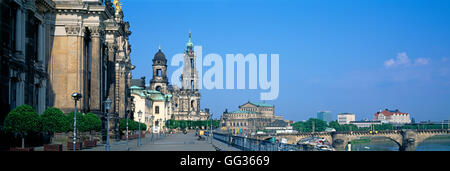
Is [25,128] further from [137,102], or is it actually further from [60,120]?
[137,102]

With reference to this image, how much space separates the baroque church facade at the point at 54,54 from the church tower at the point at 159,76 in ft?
429

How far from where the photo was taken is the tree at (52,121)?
38.0m

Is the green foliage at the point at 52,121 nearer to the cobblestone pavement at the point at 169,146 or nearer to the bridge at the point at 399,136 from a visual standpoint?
the cobblestone pavement at the point at 169,146

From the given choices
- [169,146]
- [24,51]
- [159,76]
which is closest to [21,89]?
[24,51]

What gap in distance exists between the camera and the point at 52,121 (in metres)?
38.6

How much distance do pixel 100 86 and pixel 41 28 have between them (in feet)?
31.6

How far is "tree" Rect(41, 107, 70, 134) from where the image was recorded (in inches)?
1497

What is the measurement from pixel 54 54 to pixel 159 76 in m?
141

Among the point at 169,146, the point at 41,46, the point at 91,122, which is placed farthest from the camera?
the point at 169,146

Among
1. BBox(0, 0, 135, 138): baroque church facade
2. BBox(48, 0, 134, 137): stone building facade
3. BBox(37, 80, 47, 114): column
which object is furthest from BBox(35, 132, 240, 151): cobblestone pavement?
BBox(37, 80, 47, 114): column

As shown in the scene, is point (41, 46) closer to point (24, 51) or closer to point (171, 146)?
point (24, 51)

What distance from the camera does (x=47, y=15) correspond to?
51688 mm

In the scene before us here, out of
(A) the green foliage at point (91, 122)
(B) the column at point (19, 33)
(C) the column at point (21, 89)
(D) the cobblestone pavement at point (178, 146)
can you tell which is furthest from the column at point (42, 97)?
(D) the cobblestone pavement at point (178, 146)
